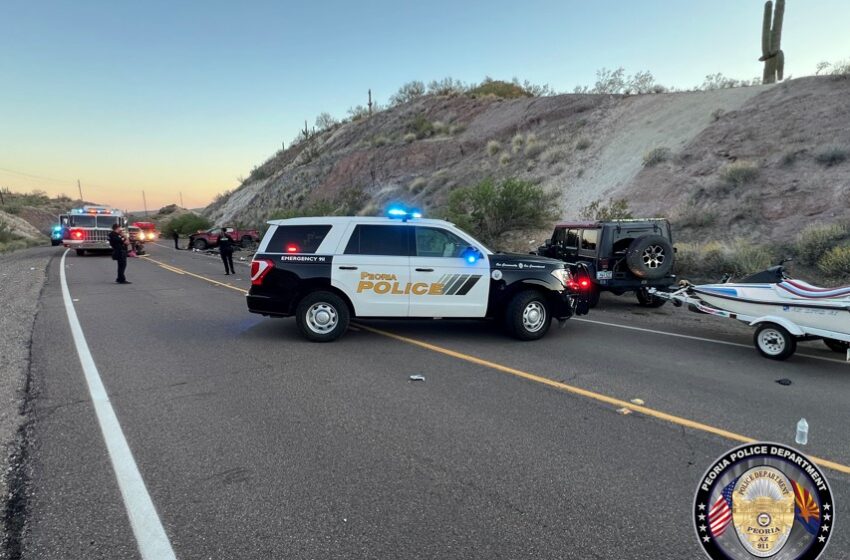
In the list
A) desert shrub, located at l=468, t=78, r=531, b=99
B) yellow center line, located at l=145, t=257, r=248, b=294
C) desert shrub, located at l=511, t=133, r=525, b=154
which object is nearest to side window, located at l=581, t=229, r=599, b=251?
yellow center line, located at l=145, t=257, r=248, b=294

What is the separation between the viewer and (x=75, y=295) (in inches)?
484

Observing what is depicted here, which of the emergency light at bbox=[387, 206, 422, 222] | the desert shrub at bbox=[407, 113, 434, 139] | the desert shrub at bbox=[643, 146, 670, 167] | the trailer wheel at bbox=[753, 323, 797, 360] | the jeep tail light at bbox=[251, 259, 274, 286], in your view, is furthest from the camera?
the desert shrub at bbox=[407, 113, 434, 139]

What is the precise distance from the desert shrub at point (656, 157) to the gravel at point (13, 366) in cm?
2377

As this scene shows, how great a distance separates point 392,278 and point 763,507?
5.82 metres

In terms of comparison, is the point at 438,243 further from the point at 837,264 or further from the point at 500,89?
the point at 500,89

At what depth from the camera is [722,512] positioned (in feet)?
6.72

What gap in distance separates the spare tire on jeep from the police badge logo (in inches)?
313

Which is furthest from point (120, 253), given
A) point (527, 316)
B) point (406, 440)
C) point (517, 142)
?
point (517, 142)

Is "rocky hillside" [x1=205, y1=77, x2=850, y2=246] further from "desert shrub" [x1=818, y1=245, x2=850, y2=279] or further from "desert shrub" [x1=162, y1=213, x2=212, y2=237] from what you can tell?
"desert shrub" [x1=162, y1=213, x2=212, y2=237]

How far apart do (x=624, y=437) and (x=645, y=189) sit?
20127 millimetres

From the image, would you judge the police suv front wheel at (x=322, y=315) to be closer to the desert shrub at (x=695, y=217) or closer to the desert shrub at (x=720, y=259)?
the desert shrub at (x=720, y=259)

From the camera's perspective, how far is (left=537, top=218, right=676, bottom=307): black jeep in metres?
9.53

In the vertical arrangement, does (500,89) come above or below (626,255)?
above

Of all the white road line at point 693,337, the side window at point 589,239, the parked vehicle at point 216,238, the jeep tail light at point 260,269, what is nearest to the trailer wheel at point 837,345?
the white road line at point 693,337
